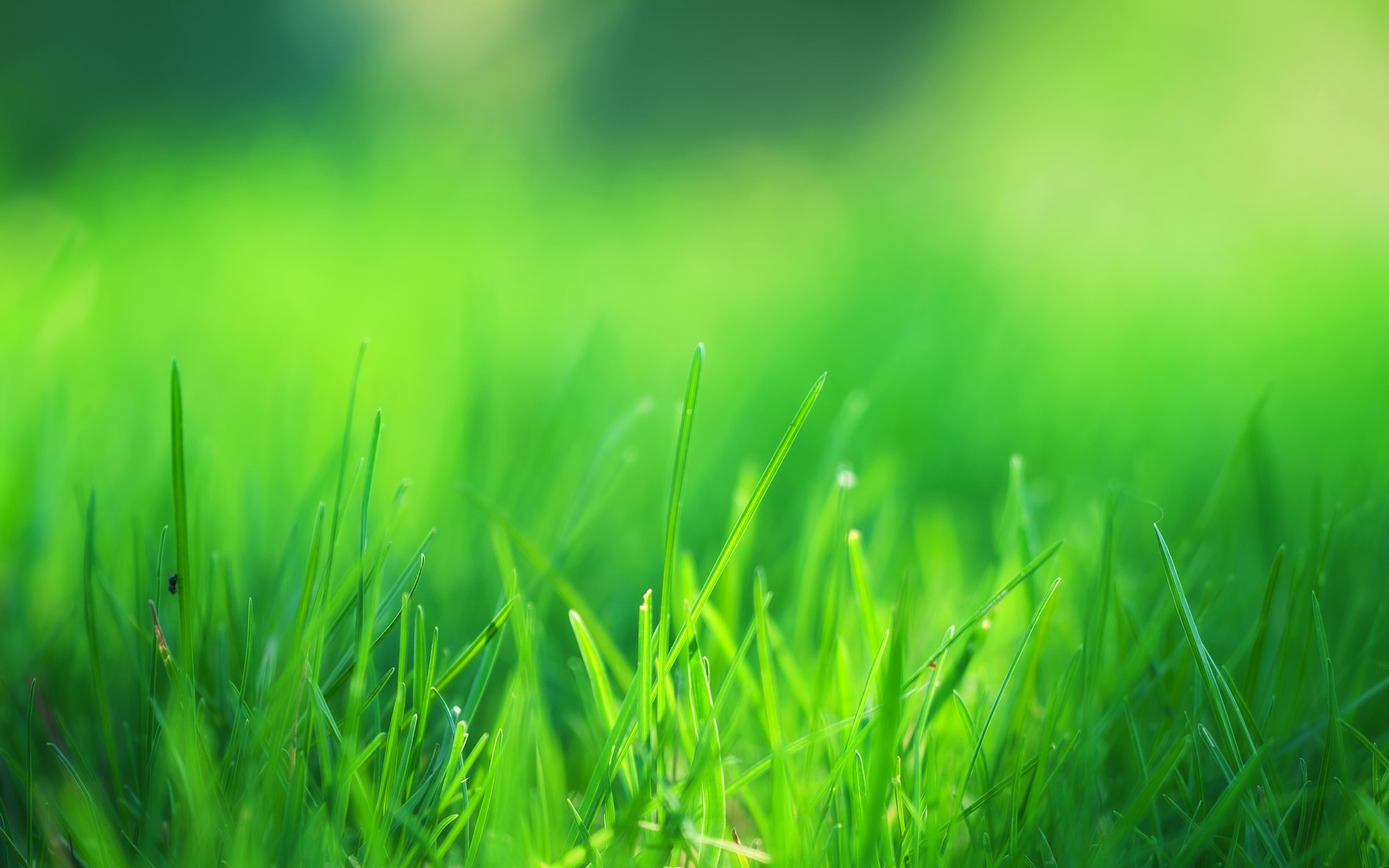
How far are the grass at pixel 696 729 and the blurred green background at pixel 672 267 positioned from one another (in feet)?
0.27

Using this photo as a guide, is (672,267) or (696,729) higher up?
(672,267)

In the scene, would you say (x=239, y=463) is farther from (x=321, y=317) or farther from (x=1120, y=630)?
(x=1120, y=630)

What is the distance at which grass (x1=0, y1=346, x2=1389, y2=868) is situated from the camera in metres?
0.38

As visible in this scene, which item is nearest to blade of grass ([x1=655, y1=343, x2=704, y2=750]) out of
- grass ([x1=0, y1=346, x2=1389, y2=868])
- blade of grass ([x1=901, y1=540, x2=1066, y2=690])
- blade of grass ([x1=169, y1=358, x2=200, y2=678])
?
grass ([x1=0, y1=346, x2=1389, y2=868])

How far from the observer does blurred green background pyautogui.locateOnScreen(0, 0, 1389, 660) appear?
780mm

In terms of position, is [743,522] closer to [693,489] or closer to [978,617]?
[978,617]

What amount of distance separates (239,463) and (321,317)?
47 cm

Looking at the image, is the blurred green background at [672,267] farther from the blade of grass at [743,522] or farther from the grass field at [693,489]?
the blade of grass at [743,522]

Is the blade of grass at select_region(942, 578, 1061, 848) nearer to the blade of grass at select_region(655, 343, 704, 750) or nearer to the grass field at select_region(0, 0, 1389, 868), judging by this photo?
the grass field at select_region(0, 0, 1389, 868)

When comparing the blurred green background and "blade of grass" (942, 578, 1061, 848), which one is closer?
"blade of grass" (942, 578, 1061, 848)

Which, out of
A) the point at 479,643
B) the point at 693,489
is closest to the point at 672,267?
the point at 693,489

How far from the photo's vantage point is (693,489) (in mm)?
839

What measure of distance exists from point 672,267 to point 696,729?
1420 mm

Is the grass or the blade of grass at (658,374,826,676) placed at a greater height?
the blade of grass at (658,374,826,676)
